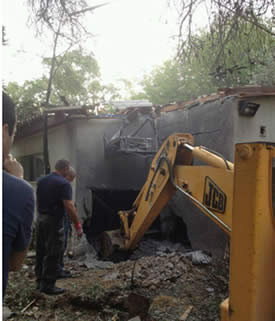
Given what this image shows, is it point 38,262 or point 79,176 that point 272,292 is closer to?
point 38,262

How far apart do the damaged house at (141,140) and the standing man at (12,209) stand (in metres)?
4.04

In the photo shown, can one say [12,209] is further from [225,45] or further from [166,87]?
[166,87]

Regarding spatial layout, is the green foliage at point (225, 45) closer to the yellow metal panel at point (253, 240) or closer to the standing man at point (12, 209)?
the yellow metal panel at point (253, 240)

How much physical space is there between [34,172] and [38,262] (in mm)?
5783

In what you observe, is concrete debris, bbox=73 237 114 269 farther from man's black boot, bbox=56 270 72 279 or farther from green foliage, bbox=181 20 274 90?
green foliage, bbox=181 20 274 90

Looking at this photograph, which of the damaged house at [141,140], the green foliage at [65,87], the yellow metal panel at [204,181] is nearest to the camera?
the yellow metal panel at [204,181]

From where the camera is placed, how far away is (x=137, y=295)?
365cm

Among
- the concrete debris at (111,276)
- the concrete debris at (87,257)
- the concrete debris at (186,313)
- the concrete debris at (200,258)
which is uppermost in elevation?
the concrete debris at (200,258)

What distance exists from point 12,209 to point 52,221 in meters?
2.84

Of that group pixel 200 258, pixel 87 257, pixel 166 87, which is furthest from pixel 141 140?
pixel 166 87

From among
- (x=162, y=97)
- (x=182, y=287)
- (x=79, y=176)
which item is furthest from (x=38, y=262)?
(x=162, y=97)

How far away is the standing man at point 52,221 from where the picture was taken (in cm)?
383

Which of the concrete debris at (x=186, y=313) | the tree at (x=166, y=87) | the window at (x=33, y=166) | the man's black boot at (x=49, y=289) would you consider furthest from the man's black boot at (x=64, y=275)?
the tree at (x=166, y=87)

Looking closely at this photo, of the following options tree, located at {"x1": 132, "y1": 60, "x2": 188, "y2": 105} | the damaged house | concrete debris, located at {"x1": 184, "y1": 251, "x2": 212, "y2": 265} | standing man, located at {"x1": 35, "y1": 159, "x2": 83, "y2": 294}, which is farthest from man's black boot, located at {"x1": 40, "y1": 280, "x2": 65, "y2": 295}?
tree, located at {"x1": 132, "y1": 60, "x2": 188, "y2": 105}
